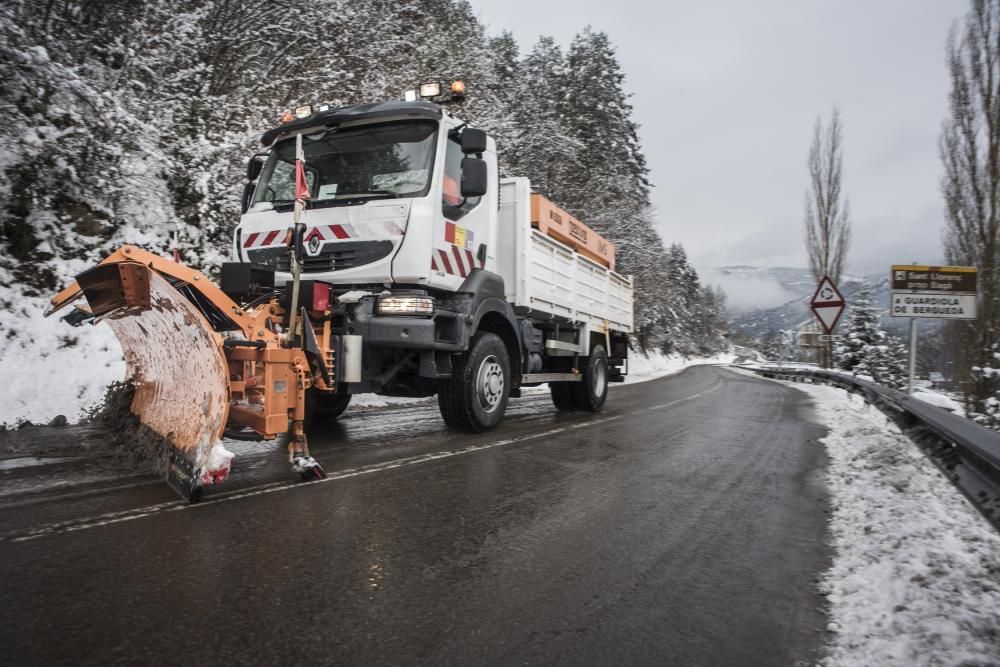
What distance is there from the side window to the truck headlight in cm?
97

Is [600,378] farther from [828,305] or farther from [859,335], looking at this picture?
[859,335]

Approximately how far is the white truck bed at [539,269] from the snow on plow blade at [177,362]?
151 inches

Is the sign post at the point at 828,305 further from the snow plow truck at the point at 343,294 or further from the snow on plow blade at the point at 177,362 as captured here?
the snow on plow blade at the point at 177,362

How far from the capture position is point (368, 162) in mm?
5859

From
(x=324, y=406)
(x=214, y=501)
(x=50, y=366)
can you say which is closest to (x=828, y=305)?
(x=324, y=406)

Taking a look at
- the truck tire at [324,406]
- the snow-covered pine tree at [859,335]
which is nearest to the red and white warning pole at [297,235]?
the truck tire at [324,406]

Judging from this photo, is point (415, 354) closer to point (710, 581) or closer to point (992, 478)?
point (710, 581)

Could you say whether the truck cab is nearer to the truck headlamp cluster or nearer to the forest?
the truck headlamp cluster

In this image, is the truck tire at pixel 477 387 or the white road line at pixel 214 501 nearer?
the white road line at pixel 214 501

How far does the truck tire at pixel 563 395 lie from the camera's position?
961 cm


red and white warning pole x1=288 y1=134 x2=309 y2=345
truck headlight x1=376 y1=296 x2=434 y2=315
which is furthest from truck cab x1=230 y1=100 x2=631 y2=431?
Result: red and white warning pole x1=288 y1=134 x2=309 y2=345

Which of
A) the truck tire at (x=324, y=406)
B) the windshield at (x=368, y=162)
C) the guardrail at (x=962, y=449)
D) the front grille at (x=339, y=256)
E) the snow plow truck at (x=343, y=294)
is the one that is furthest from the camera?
the truck tire at (x=324, y=406)

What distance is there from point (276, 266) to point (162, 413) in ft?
6.54

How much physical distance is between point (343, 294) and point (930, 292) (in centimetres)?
907
